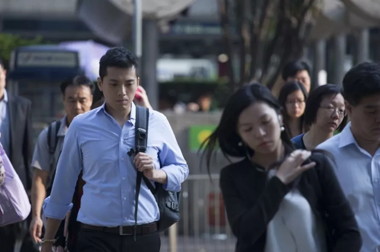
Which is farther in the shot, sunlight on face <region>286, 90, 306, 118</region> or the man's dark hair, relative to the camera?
the man's dark hair

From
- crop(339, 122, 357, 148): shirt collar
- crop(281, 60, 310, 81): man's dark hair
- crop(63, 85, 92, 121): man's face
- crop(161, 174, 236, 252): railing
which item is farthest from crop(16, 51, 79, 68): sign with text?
crop(339, 122, 357, 148): shirt collar

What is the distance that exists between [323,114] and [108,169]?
1.43 metres

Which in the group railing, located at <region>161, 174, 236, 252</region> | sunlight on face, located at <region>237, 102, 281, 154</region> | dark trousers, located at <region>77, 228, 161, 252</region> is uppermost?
sunlight on face, located at <region>237, 102, 281, 154</region>

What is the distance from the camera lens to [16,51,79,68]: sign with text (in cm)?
1716

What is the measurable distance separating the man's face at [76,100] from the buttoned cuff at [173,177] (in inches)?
74.4

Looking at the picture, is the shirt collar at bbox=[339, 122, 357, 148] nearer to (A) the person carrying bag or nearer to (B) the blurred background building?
(B) the blurred background building

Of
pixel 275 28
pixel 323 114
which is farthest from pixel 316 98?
pixel 275 28

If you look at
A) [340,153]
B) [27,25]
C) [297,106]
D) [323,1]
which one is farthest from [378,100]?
[27,25]

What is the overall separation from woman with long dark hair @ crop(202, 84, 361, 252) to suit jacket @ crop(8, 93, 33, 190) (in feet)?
12.7

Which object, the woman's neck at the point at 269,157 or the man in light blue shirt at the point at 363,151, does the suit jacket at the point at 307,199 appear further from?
the man in light blue shirt at the point at 363,151

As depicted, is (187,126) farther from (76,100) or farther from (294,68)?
(76,100)

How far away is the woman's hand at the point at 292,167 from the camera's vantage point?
3596 millimetres

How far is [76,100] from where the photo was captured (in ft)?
23.2

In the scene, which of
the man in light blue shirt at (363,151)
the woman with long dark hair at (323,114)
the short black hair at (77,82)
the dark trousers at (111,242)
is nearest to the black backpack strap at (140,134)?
the dark trousers at (111,242)
